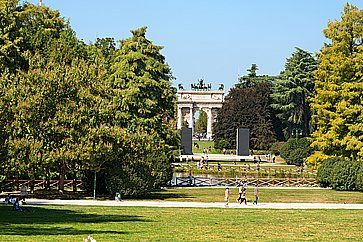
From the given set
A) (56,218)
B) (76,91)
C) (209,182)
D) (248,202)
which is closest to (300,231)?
(56,218)

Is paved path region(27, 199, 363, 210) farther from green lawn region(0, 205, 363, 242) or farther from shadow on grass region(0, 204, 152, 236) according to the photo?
shadow on grass region(0, 204, 152, 236)

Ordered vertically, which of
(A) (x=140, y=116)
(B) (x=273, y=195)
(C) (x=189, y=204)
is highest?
(A) (x=140, y=116)

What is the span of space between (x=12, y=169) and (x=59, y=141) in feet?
10.1

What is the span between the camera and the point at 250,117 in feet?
354

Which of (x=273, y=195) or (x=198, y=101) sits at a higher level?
(x=198, y=101)

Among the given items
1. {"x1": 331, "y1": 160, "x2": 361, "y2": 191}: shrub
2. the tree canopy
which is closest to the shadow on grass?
the tree canopy

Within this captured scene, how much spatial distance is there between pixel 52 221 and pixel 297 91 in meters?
73.2

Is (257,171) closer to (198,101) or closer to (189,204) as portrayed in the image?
(189,204)

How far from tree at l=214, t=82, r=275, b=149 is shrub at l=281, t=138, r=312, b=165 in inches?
740

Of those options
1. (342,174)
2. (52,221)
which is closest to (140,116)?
(342,174)

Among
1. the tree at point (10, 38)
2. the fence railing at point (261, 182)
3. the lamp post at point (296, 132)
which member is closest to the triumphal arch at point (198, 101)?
the lamp post at point (296, 132)

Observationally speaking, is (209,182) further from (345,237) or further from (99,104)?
(345,237)

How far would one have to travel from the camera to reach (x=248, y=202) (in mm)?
39781

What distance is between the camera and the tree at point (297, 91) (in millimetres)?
97375
